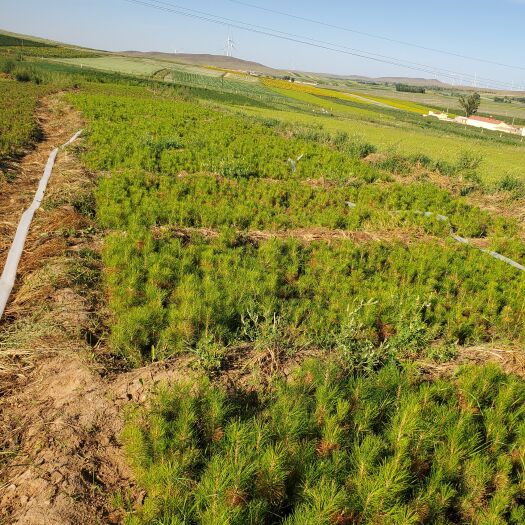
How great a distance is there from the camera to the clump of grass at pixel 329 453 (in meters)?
2.33

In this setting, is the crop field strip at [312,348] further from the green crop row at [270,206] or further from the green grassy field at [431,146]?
the green grassy field at [431,146]

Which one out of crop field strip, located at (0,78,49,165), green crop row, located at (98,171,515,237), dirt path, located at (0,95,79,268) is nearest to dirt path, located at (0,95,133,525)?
dirt path, located at (0,95,79,268)

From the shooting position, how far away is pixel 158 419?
2.75m

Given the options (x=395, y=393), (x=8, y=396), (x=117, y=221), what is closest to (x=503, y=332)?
(x=395, y=393)

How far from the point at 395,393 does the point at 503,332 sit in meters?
2.58

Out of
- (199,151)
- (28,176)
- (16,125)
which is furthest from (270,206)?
(16,125)

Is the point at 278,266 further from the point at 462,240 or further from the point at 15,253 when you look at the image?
the point at 462,240

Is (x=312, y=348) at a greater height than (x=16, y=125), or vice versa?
(x=16, y=125)

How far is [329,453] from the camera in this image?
281cm

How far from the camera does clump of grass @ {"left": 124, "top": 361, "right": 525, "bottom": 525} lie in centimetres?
233

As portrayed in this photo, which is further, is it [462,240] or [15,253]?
[462,240]

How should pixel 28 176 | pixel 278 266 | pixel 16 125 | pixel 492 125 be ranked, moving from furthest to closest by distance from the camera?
pixel 492 125, pixel 16 125, pixel 28 176, pixel 278 266

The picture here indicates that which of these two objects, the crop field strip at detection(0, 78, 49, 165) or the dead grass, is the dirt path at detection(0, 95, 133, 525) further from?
the crop field strip at detection(0, 78, 49, 165)

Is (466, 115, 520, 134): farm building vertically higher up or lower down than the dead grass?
higher up
